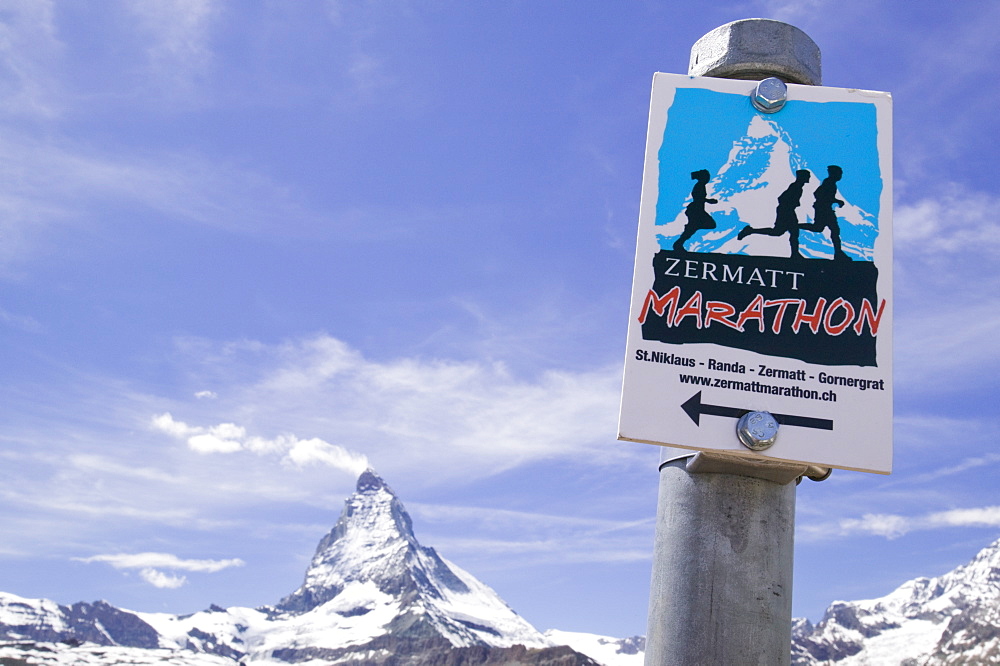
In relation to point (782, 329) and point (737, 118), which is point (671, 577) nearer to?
point (782, 329)

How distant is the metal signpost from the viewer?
21.7 feet

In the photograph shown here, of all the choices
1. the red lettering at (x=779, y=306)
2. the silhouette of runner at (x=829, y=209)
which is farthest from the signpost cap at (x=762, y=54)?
the red lettering at (x=779, y=306)

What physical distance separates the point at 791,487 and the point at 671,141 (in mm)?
2884

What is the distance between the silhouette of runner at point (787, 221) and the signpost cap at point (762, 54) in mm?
1424

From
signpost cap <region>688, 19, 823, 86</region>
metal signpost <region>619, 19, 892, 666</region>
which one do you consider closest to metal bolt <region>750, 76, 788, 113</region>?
metal signpost <region>619, 19, 892, 666</region>

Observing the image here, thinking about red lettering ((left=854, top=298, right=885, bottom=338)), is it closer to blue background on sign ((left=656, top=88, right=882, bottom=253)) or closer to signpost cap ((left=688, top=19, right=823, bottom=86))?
blue background on sign ((left=656, top=88, right=882, bottom=253))

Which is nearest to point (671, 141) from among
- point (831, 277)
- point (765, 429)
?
point (831, 277)

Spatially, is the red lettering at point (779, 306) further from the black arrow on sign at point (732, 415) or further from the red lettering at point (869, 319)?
the black arrow on sign at point (732, 415)

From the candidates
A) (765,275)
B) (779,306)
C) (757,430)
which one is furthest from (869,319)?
(757,430)

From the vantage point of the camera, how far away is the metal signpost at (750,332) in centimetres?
661

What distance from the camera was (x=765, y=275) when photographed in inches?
275

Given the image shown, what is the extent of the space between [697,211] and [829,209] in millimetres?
1000

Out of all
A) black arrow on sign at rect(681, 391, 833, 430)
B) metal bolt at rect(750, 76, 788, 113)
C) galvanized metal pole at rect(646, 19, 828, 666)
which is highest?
metal bolt at rect(750, 76, 788, 113)

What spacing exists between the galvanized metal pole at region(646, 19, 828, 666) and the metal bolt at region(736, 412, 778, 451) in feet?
0.95
